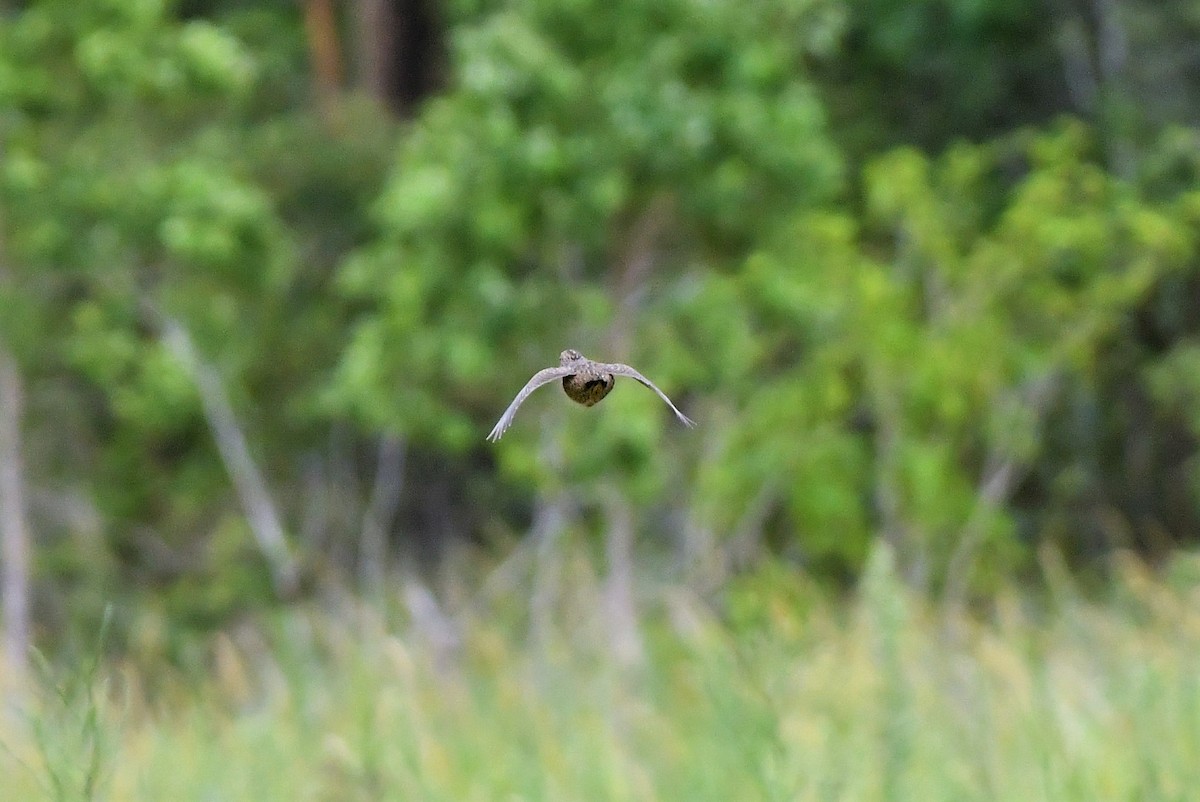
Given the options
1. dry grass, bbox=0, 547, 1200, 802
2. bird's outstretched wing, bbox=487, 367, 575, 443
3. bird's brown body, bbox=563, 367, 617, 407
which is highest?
bird's outstretched wing, bbox=487, 367, 575, 443

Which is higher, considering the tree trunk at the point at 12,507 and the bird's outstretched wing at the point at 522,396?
the bird's outstretched wing at the point at 522,396

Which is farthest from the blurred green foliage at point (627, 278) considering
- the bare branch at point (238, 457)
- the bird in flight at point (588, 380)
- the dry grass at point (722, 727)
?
the bird in flight at point (588, 380)

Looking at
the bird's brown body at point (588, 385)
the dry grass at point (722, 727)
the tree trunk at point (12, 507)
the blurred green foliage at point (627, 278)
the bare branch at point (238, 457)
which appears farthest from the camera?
the tree trunk at point (12, 507)

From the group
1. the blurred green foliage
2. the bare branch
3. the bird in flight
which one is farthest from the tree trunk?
the bird in flight

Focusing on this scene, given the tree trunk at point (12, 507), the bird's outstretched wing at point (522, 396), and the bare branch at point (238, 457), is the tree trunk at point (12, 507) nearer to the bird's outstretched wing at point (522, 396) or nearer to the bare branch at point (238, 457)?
the bare branch at point (238, 457)

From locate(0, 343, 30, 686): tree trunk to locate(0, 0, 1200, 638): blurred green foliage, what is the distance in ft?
1.16

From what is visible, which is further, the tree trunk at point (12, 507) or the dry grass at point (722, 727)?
the tree trunk at point (12, 507)

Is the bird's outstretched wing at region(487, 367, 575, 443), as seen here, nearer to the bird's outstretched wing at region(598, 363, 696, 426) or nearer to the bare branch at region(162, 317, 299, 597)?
the bird's outstretched wing at region(598, 363, 696, 426)

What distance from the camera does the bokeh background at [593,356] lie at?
4.68m

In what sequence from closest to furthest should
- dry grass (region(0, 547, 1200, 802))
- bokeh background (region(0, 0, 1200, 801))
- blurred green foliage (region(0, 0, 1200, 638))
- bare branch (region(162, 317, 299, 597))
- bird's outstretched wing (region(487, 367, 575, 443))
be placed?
bird's outstretched wing (region(487, 367, 575, 443)) < dry grass (region(0, 547, 1200, 802)) < bokeh background (region(0, 0, 1200, 801)) < blurred green foliage (region(0, 0, 1200, 638)) < bare branch (region(162, 317, 299, 597))

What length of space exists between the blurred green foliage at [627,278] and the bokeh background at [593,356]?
1.2 inches

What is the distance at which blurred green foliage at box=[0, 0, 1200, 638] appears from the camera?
20.2 ft

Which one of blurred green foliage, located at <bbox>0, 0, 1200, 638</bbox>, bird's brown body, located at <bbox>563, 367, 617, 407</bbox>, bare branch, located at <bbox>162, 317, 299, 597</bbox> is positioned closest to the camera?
bird's brown body, located at <bbox>563, 367, 617, 407</bbox>

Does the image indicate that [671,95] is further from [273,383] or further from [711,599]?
[273,383]
